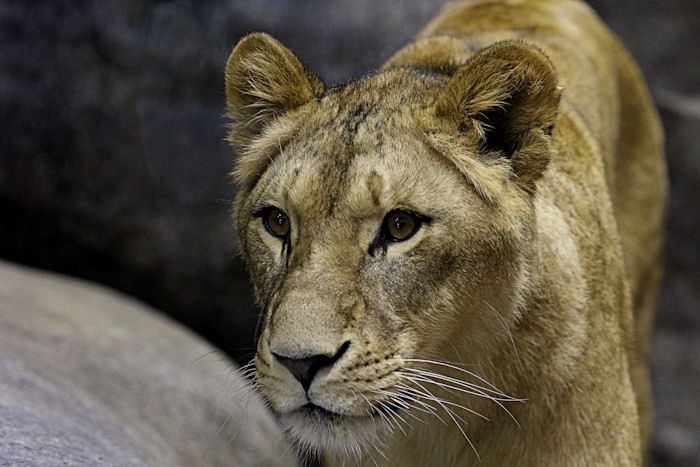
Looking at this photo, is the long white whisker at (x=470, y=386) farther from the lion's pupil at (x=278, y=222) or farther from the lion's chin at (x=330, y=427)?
the lion's pupil at (x=278, y=222)

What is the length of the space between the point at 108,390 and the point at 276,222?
5.17 ft

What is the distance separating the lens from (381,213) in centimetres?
223

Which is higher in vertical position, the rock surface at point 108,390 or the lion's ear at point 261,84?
the lion's ear at point 261,84

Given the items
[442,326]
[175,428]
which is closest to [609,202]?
[442,326]

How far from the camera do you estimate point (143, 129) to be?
5496mm

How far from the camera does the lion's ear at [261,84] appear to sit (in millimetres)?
2635

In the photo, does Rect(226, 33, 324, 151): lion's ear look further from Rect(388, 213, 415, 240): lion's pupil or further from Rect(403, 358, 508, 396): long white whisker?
Rect(403, 358, 508, 396): long white whisker

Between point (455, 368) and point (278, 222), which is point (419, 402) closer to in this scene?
point (455, 368)

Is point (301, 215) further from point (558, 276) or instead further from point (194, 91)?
point (194, 91)

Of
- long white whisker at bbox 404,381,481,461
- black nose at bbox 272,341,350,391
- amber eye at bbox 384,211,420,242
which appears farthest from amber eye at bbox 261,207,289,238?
long white whisker at bbox 404,381,481,461

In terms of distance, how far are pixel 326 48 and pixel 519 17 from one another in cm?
180

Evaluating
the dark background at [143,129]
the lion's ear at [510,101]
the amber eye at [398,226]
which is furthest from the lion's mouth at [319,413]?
the dark background at [143,129]

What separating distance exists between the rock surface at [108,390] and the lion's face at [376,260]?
49 cm

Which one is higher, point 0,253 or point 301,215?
point 301,215
